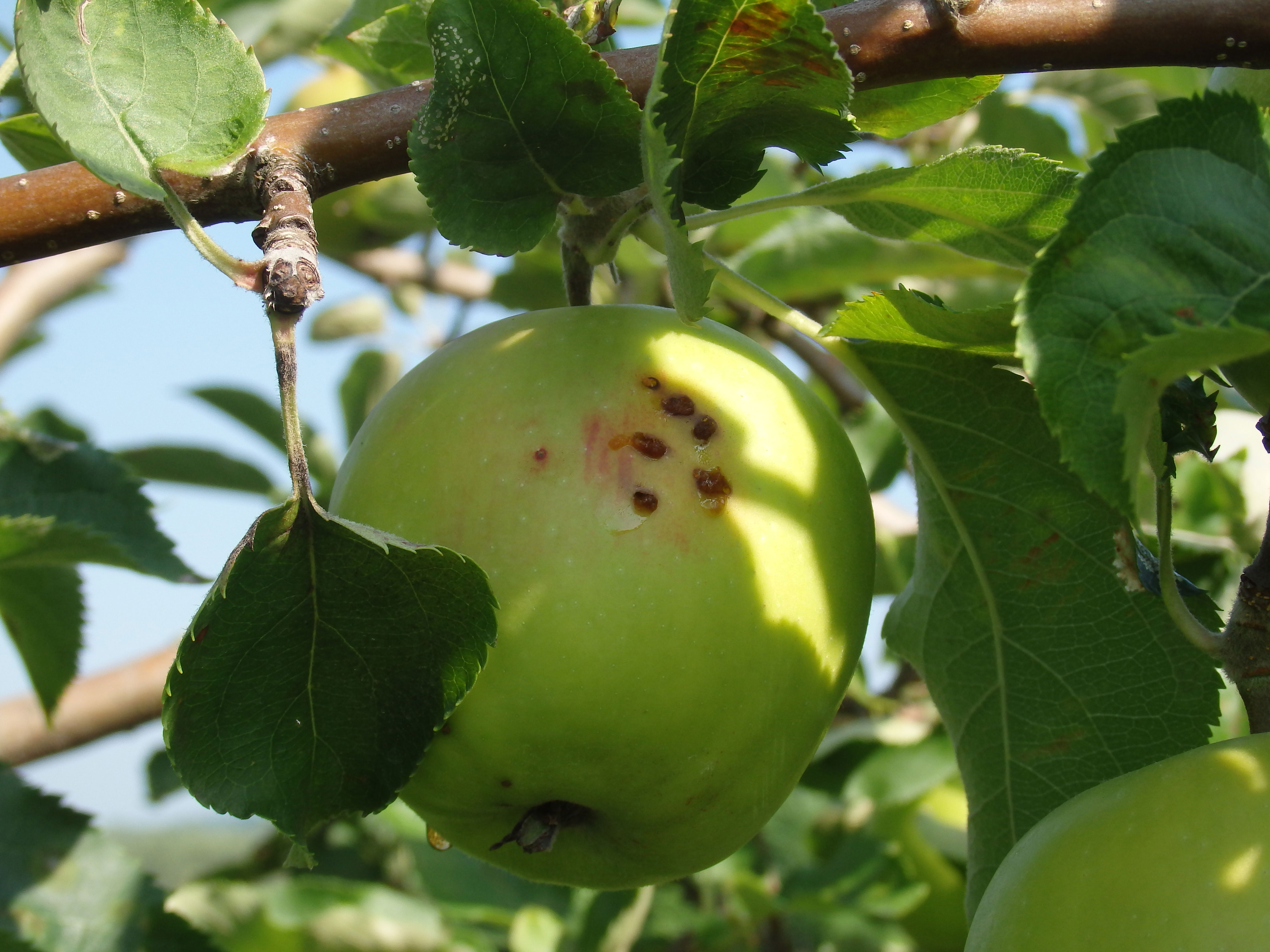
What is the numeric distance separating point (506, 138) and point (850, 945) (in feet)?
4.94

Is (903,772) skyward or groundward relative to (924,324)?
groundward

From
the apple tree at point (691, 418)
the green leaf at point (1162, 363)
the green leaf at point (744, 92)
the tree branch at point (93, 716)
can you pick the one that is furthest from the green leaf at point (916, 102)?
the tree branch at point (93, 716)

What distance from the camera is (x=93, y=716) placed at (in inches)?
66.1

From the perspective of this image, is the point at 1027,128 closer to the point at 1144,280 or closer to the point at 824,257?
the point at 824,257

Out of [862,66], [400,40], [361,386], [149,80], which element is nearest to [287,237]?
[149,80]

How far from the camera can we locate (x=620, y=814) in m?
0.75

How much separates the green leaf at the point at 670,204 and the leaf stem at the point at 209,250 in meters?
0.21

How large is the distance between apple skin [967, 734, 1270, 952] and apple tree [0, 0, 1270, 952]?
0.06 m

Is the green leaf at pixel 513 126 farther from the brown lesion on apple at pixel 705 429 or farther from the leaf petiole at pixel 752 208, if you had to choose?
the brown lesion on apple at pixel 705 429

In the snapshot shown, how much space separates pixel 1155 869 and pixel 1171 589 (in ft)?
0.60

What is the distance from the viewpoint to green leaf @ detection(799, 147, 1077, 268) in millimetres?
717

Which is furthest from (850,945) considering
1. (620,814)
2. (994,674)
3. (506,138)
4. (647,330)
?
(506,138)

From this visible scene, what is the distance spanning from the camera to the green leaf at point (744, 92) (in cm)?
62

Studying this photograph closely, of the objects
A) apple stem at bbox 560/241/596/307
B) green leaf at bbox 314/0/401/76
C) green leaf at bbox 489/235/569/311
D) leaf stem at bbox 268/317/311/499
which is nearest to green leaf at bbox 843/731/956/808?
green leaf at bbox 489/235/569/311
